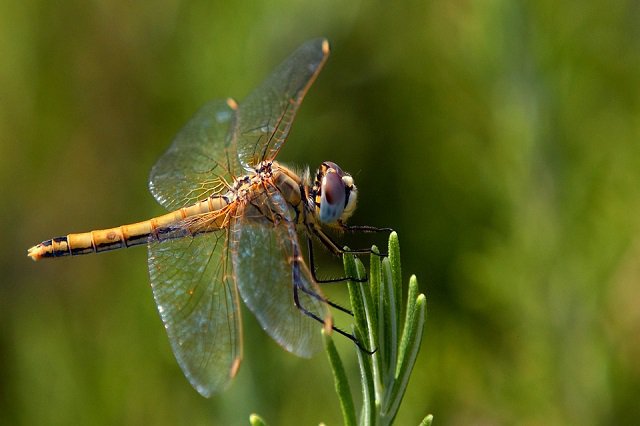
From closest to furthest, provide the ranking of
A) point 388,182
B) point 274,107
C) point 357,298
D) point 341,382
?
point 341,382, point 357,298, point 274,107, point 388,182

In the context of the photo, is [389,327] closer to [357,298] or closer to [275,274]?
[357,298]

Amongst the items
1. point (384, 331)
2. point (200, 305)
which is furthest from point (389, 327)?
point (200, 305)

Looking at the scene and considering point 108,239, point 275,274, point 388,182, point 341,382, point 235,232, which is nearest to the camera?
point 341,382

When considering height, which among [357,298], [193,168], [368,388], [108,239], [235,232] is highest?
[193,168]

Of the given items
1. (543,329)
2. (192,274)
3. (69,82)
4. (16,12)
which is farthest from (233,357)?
(16,12)

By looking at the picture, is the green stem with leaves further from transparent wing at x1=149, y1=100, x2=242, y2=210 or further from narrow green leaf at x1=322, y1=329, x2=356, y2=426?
transparent wing at x1=149, y1=100, x2=242, y2=210

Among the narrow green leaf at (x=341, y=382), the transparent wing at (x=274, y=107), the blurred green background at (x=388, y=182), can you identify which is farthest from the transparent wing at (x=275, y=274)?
the blurred green background at (x=388, y=182)

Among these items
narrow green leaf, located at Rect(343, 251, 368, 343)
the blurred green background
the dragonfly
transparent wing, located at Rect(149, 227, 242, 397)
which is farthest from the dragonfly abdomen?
narrow green leaf, located at Rect(343, 251, 368, 343)
